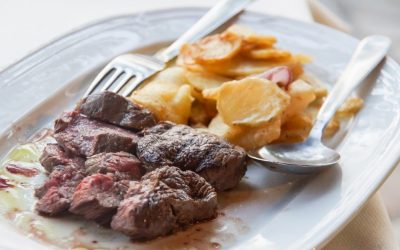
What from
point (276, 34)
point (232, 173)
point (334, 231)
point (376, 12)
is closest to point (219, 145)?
point (232, 173)

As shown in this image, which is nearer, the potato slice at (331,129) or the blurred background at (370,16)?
the potato slice at (331,129)

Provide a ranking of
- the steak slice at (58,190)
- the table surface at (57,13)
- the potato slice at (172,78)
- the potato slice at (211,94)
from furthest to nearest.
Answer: the table surface at (57,13)
the potato slice at (172,78)
the potato slice at (211,94)
the steak slice at (58,190)

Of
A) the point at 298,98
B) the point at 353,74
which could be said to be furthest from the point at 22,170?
the point at 353,74

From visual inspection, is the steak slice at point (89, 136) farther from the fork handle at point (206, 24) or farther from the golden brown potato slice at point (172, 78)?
the fork handle at point (206, 24)

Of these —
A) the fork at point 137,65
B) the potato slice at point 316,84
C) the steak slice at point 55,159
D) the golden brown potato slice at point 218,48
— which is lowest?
the potato slice at point 316,84

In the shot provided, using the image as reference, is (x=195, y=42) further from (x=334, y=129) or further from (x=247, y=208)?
(x=247, y=208)

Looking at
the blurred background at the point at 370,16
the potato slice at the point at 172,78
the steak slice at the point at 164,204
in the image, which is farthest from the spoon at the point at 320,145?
the blurred background at the point at 370,16

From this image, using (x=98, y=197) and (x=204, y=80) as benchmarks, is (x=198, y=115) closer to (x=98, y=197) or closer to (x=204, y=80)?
(x=204, y=80)
